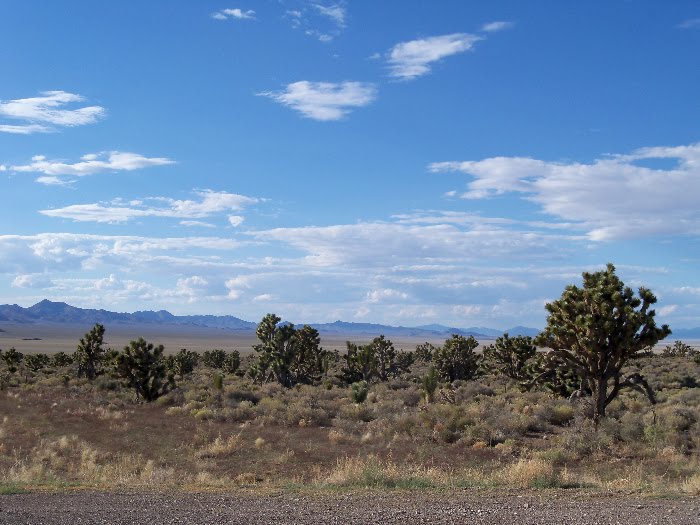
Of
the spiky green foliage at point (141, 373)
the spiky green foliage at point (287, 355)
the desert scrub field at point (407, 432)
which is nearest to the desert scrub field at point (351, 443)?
the desert scrub field at point (407, 432)

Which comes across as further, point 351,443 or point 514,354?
point 514,354

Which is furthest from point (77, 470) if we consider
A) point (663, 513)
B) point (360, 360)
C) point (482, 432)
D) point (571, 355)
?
point (360, 360)

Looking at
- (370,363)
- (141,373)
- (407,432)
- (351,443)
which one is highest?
(370,363)

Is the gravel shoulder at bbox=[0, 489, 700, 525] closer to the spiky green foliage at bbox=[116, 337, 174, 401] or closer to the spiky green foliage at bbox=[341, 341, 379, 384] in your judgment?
the spiky green foliage at bbox=[116, 337, 174, 401]

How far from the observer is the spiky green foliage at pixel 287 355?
44.6 metres

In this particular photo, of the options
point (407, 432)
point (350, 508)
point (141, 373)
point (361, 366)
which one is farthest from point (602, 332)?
point (361, 366)

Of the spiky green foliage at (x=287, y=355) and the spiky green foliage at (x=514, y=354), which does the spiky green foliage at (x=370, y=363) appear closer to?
the spiky green foliage at (x=287, y=355)

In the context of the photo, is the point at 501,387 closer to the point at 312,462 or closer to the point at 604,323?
the point at 604,323

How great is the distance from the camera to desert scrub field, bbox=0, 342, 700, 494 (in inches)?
520

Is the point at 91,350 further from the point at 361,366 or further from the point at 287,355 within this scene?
the point at 361,366

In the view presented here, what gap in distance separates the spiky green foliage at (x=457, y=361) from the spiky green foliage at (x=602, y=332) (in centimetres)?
2517

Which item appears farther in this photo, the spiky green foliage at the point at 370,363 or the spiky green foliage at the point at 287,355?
the spiky green foliage at the point at 370,363

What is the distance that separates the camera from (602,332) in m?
20.0

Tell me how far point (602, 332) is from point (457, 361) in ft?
88.2
